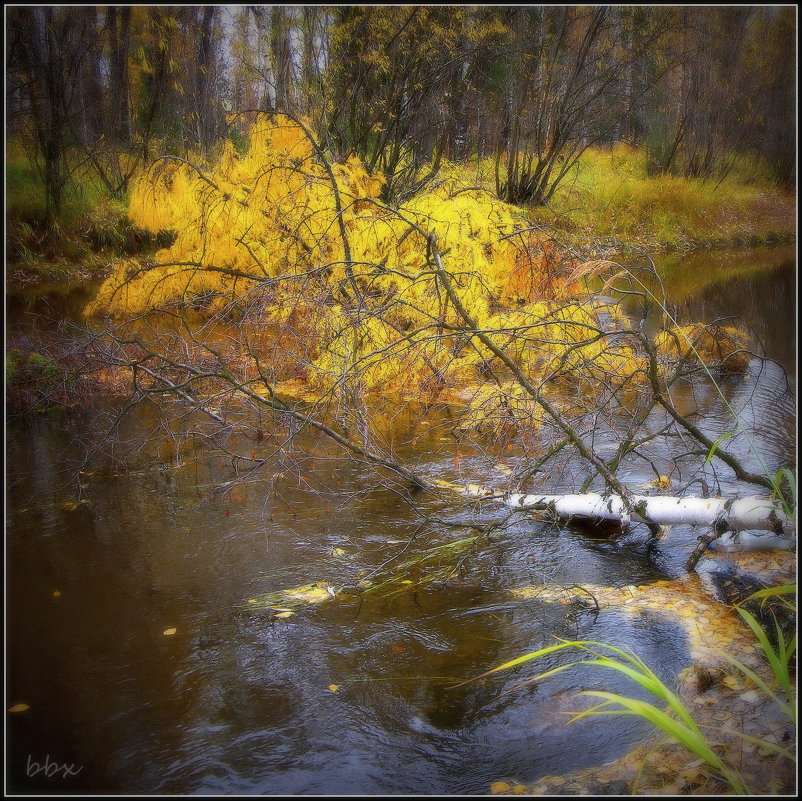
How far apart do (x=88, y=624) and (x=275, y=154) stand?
6.35 m

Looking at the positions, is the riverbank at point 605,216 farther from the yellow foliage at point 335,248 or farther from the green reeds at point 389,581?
the green reeds at point 389,581

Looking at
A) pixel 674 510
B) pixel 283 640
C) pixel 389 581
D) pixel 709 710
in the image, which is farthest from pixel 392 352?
pixel 709 710

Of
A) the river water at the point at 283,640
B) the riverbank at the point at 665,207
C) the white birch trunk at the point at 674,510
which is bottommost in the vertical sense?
the river water at the point at 283,640

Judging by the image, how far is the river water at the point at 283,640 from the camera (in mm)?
3275

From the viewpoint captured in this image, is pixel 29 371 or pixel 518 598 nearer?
pixel 518 598

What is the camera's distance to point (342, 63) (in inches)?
486

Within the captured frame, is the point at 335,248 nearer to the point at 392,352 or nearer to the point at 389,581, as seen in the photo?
the point at 392,352

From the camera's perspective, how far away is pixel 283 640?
4141 mm

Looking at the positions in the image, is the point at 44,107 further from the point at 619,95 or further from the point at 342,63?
the point at 619,95

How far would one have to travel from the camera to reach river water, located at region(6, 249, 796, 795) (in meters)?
3.28

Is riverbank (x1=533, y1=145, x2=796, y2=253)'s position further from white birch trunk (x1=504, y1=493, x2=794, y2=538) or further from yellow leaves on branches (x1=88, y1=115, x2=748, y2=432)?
white birch trunk (x1=504, y1=493, x2=794, y2=538)

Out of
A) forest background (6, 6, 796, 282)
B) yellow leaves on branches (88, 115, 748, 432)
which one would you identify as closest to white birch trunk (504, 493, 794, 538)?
yellow leaves on branches (88, 115, 748, 432)

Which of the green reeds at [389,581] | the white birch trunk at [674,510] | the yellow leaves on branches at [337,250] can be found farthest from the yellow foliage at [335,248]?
the green reeds at [389,581]

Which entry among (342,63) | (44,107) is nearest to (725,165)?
(342,63)
